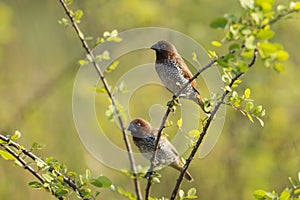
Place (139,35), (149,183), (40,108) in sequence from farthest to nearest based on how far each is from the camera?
(40,108), (139,35), (149,183)

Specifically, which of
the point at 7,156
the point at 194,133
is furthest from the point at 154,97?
the point at 7,156

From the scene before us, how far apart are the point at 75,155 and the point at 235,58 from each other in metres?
5.74

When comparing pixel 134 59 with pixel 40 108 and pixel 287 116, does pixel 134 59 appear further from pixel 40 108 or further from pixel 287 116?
pixel 287 116

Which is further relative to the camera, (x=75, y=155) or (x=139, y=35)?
(x=75, y=155)

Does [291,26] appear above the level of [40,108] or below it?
above

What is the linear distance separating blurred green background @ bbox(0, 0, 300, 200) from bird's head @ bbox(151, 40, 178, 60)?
2687 millimetres

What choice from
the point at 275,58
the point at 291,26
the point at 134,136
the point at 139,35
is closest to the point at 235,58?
the point at 275,58

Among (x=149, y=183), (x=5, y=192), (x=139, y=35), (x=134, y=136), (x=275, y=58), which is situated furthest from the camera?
(x=5, y=192)

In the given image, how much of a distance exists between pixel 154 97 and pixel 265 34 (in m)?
6.14

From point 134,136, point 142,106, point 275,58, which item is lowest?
point 275,58

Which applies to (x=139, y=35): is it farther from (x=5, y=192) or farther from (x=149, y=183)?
(x=149, y=183)

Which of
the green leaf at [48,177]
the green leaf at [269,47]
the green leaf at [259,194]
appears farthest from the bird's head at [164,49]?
the green leaf at [269,47]

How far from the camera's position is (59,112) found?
8.32m

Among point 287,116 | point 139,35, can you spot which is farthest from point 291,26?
point 139,35
